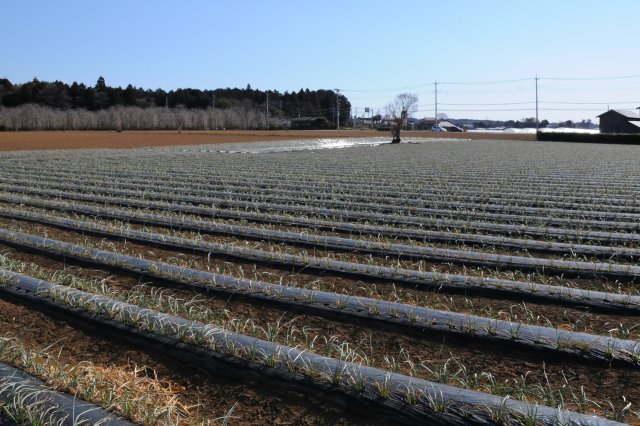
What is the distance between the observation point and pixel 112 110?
230 ft

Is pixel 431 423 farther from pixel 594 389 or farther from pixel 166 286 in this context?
pixel 166 286

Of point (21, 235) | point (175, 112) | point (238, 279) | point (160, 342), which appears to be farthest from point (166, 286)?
point (175, 112)

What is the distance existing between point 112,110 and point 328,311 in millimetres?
70488

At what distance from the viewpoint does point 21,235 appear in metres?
7.30

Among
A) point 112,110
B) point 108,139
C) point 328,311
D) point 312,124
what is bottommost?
point 328,311

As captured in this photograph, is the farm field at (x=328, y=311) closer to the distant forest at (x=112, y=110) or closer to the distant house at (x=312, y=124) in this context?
the distant forest at (x=112, y=110)

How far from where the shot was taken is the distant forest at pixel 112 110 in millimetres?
61688

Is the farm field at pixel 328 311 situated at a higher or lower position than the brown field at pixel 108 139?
lower

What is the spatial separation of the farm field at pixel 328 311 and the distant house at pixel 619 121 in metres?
60.0

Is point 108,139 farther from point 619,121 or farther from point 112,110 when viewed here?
point 619,121

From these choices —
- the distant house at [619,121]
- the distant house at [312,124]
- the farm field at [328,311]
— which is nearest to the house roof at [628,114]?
the distant house at [619,121]

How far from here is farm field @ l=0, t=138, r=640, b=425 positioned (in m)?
3.22

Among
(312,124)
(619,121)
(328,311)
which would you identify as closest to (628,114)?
(619,121)

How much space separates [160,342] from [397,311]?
1621 millimetres
